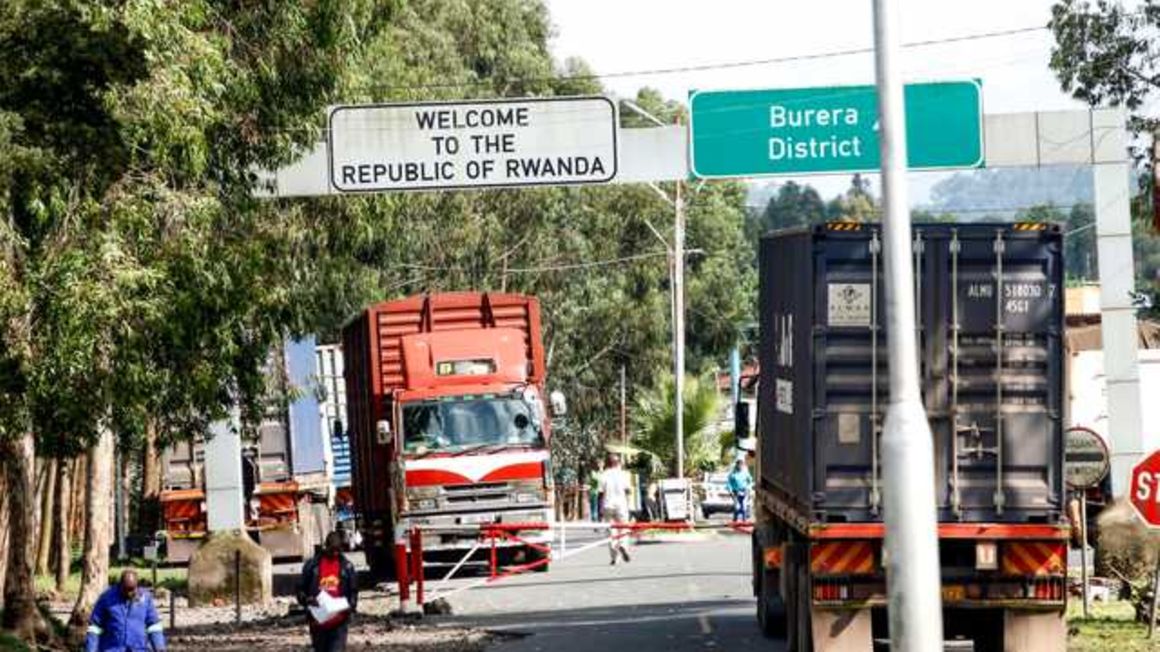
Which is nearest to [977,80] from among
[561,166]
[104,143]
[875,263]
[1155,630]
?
[561,166]

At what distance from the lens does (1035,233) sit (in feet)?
63.5

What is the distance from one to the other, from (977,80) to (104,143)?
12.4m

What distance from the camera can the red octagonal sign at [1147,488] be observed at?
2039 centimetres

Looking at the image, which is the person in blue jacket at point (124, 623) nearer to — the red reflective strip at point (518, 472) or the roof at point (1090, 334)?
the red reflective strip at point (518, 472)

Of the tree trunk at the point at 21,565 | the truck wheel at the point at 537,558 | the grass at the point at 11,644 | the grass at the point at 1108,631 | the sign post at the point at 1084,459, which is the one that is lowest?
the truck wheel at the point at 537,558

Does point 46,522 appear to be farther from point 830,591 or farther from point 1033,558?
point 1033,558

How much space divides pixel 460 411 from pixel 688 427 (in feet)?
95.7

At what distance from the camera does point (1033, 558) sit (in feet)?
63.1

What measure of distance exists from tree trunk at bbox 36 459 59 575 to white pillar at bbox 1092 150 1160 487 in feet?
69.1

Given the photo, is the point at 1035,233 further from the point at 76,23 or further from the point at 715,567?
the point at 715,567

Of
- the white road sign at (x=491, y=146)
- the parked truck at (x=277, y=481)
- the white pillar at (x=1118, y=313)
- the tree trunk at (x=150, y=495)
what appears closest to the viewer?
the white road sign at (x=491, y=146)

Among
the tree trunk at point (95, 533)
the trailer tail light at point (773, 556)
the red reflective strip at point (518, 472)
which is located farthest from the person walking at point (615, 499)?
the trailer tail light at point (773, 556)

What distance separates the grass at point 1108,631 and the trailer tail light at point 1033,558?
2.77 meters

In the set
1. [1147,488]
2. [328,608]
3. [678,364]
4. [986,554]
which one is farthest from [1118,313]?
[678,364]
